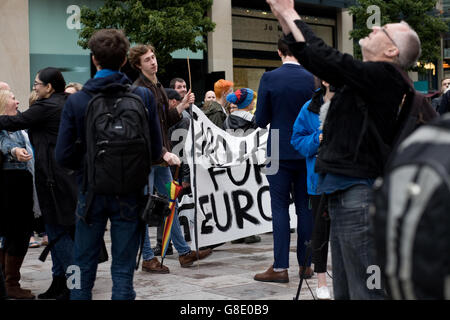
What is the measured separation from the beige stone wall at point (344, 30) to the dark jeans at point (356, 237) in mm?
24607

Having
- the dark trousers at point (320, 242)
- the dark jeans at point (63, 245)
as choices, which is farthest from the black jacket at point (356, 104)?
the dark jeans at point (63, 245)

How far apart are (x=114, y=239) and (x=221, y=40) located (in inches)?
756

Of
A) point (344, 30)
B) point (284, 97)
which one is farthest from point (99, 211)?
point (344, 30)

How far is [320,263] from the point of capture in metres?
4.95

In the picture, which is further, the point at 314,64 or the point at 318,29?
the point at 318,29

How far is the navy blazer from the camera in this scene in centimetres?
565

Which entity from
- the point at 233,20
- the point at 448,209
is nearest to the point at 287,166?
the point at 448,209

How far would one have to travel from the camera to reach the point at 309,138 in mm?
4930

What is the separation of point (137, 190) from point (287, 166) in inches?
87.6

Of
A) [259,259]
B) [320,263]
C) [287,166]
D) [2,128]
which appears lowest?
[259,259]

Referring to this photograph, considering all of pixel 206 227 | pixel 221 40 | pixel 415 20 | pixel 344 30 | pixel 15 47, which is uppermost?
pixel 415 20

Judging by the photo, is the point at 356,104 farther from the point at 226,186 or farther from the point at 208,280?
the point at 226,186

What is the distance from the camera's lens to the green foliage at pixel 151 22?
55.0 feet
